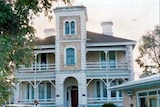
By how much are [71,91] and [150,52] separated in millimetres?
10498

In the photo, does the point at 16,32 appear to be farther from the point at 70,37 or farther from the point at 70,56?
the point at 70,37

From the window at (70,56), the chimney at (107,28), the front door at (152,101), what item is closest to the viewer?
the front door at (152,101)

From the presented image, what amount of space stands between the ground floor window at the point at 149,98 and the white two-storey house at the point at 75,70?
11797 mm

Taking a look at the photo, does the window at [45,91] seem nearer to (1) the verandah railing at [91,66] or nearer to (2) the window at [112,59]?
(1) the verandah railing at [91,66]

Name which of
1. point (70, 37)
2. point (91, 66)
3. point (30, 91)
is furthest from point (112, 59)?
point (30, 91)

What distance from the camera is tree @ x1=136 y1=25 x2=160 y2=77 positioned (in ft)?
106

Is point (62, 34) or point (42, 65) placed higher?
point (62, 34)

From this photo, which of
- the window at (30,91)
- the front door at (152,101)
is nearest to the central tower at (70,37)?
the window at (30,91)

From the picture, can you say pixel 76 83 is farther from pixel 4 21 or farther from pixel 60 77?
pixel 4 21

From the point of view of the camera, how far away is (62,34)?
2777cm

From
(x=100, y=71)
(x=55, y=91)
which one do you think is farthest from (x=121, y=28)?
(x=55, y=91)

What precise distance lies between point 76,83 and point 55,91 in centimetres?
209

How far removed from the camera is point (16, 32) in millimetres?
7730

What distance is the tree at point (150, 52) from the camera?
32438 millimetres
